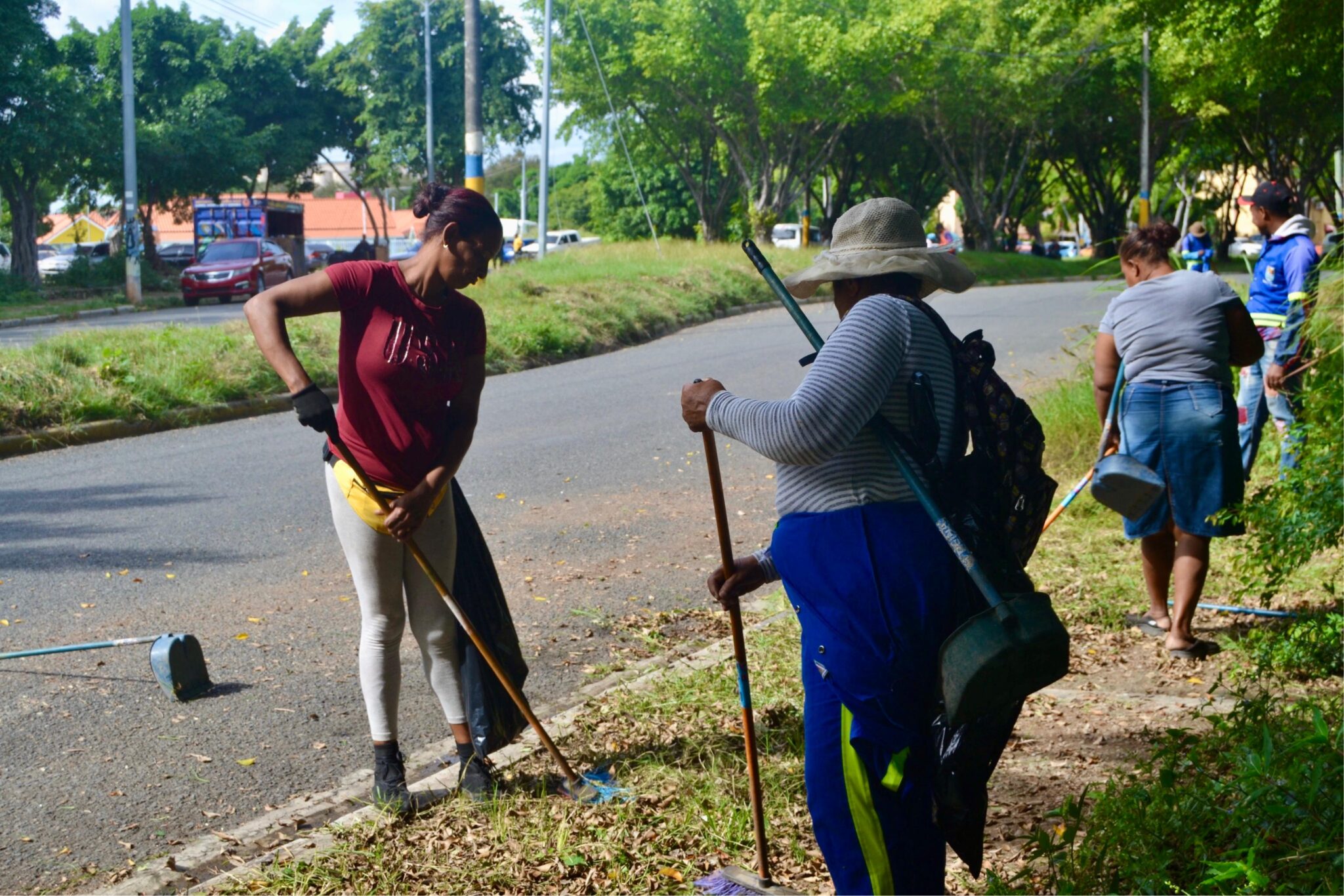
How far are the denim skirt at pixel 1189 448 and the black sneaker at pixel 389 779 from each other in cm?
336

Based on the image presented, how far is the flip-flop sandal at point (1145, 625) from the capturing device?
19.0ft

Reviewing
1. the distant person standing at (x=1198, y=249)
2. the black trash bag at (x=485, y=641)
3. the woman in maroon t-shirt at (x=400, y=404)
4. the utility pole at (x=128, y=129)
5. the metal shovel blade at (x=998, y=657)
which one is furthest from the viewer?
the utility pole at (x=128, y=129)

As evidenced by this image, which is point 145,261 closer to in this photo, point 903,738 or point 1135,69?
point 1135,69

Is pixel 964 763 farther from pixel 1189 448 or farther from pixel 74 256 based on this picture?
pixel 74 256

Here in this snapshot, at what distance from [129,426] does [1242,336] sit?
9542 millimetres

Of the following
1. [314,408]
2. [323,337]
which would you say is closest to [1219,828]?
[314,408]

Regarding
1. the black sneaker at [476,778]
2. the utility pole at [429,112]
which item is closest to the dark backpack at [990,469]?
the black sneaker at [476,778]

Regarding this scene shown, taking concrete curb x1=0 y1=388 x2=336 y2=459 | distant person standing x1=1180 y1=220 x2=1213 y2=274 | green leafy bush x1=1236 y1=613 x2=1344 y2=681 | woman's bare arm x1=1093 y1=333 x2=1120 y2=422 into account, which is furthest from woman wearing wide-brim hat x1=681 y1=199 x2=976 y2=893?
concrete curb x1=0 y1=388 x2=336 y2=459

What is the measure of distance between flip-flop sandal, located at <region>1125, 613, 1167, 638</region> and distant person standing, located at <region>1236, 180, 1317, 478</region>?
1.34 meters

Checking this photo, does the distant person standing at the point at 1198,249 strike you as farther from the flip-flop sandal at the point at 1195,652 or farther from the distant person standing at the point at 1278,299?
the flip-flop sandal at the point at 1195,652

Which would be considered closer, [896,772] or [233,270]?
[896,772]

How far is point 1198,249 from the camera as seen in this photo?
9.27 meters

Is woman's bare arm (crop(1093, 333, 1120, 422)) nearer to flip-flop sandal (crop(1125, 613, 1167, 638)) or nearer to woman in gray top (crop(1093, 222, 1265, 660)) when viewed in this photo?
woman in gray top (crop(1093, 222, 1265, 660))

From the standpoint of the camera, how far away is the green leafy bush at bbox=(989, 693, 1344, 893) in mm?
2652
